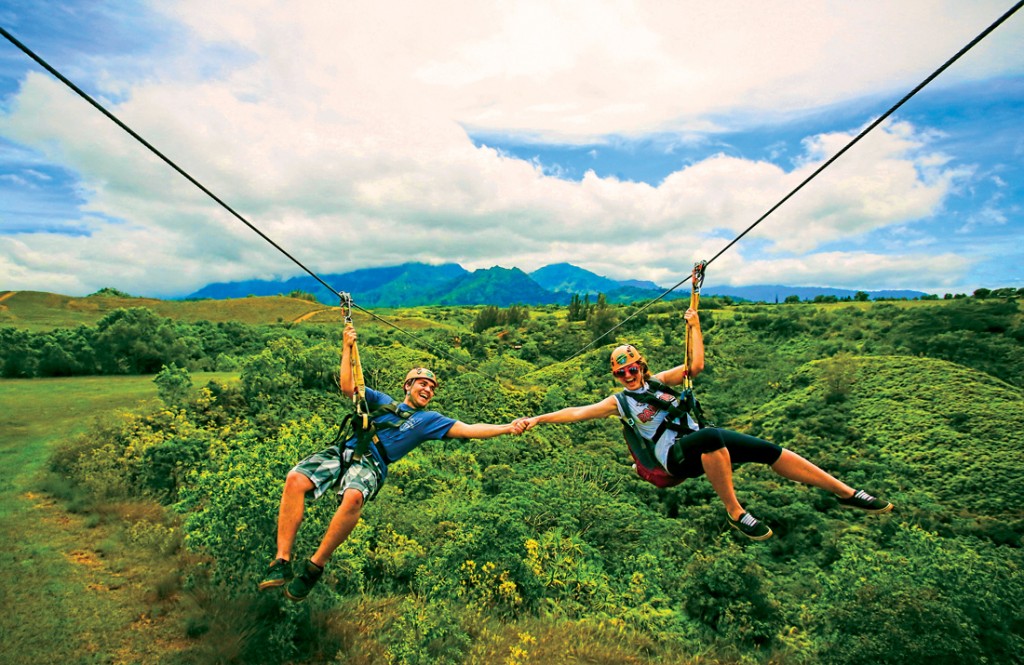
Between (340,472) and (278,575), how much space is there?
113cm

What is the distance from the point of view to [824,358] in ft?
131

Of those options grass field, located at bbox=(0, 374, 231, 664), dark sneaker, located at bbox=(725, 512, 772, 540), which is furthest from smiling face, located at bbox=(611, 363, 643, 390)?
grass field, located at bbox=(0, 374, 231, 664)

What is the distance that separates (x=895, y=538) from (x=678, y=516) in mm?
8657

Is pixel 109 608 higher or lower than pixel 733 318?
lower

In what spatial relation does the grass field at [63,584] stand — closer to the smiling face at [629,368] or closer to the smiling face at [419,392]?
the smiling face at [419,392]

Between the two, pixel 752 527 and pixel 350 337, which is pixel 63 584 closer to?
pixel 350 337

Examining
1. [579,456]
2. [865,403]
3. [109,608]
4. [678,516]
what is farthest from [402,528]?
[865,403]

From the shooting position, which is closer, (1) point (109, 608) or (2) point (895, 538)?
(1) point (109, 608)

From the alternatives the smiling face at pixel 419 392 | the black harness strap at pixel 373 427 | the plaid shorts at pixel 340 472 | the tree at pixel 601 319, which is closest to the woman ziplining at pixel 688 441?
the smiling face at pixel 419 392

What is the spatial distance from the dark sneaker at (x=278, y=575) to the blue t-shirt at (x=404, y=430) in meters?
1.31

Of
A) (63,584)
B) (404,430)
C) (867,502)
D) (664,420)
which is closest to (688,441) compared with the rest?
(664,420)

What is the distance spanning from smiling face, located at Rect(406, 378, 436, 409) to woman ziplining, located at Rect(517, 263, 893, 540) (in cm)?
126

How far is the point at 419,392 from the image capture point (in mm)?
6730

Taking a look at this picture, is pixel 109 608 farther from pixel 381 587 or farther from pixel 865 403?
pixel 865 403
